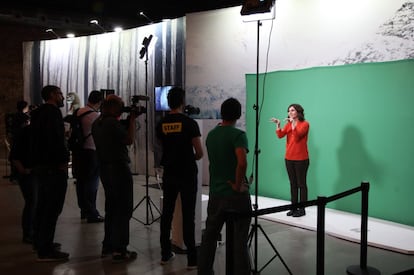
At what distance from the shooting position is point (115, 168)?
11.9 feet

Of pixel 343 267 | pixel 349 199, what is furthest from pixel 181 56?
pixel 343 267

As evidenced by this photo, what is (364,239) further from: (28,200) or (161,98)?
(161,98)

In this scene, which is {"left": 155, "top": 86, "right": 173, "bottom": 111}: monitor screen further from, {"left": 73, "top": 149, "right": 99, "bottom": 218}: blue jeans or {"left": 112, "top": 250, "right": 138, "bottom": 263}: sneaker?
{"left": 112, "top": 250, "right": 138, "bottom": 263}: sneaker

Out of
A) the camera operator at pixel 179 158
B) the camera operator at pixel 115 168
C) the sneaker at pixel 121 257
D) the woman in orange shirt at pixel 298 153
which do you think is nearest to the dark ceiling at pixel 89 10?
the woman in orange shirt at pixel 298 153

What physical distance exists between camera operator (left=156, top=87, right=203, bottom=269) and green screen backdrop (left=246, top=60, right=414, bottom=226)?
2.66 metres

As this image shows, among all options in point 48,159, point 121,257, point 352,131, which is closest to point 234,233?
point 121,257

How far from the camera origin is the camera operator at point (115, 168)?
3574mm

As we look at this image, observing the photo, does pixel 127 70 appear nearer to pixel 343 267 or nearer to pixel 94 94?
pixel 94 94

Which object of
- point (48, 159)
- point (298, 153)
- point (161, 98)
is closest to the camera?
point (48, 159)

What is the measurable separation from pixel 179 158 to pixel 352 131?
2.83m

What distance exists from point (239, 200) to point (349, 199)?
9.96ft

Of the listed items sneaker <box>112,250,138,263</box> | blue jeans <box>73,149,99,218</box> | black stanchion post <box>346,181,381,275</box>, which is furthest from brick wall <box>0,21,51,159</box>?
black stanchion post <box>346,181,381,275</box>

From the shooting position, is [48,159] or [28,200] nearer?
[48,159]

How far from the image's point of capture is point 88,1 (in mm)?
10867
